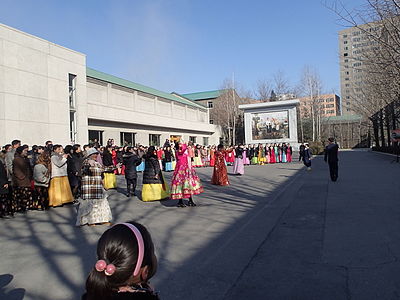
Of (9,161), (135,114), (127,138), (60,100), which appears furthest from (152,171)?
(135,114)

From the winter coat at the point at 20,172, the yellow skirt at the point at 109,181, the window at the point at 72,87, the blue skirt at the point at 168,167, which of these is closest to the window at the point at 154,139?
the window at the point at 72,87

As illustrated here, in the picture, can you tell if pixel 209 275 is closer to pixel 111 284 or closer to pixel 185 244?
pixel 185 244

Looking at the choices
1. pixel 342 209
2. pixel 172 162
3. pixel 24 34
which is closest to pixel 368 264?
pixel 342 209

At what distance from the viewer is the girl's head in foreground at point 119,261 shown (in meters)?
1.58

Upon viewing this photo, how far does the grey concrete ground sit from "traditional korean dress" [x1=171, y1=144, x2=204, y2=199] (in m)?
0.45

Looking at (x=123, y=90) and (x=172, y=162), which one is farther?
(x=123, y=90)

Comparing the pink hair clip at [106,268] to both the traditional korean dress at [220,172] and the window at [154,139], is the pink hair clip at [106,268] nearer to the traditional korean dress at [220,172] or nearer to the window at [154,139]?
the traditional korean dress at [220,172]

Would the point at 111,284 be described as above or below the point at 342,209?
above

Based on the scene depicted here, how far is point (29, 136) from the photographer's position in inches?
855

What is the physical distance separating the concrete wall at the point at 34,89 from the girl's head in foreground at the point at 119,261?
21.6 m

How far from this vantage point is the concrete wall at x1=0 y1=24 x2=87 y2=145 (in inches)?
802

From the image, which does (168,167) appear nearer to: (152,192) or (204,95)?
(152,192)

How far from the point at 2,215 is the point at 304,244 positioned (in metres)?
7.55

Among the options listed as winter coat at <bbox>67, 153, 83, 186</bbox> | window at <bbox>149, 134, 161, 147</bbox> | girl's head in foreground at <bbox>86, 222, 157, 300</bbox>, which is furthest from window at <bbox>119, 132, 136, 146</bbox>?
girl's head in foreground at <bbox>86, 222, 157, 300</bbox>
